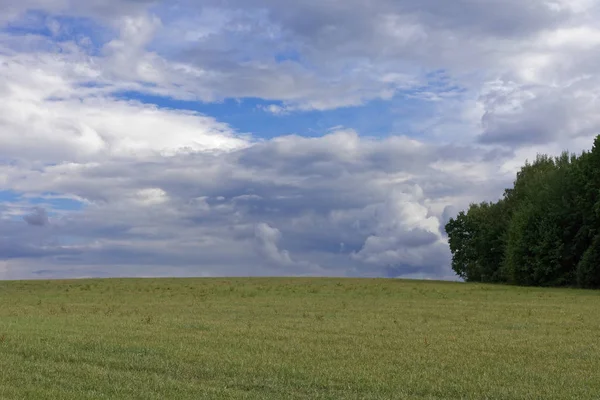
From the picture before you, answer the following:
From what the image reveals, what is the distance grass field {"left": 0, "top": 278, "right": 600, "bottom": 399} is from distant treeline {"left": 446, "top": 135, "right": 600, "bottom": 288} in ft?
142

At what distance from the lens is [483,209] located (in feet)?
348

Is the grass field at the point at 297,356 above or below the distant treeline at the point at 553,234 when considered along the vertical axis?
below

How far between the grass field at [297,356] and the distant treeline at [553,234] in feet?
142

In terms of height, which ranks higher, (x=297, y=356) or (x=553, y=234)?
(x=553, y=234)

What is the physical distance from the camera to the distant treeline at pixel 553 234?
73000mm

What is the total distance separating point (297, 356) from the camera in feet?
63.2

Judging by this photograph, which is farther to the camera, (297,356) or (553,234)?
(553,234)

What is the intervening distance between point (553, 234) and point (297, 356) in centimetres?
6559

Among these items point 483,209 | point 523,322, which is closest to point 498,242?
point 483,209

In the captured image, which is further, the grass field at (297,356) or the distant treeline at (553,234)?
the distant treeline at (553,234)

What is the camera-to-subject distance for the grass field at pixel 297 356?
14.7 metres

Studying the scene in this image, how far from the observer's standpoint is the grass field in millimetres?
14703

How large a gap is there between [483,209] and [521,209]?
54.8 feet

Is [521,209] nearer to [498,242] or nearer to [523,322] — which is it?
[498,242]
